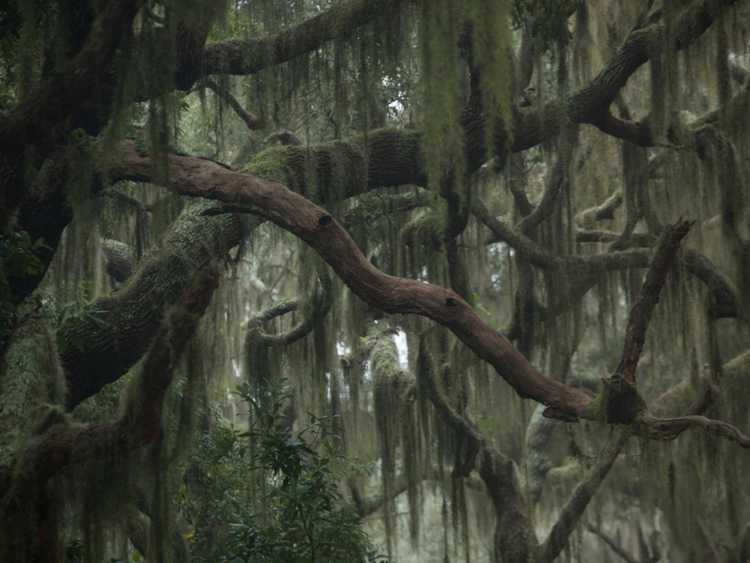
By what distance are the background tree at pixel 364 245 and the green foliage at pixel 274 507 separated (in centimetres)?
8

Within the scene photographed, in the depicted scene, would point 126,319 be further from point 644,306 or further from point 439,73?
point 644,306

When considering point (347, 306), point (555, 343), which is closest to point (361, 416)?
point (347, 306)

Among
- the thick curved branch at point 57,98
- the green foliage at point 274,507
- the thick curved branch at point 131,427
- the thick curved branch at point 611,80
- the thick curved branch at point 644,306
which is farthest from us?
the thick curved branch at point 611,80

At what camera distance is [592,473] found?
7.97 m

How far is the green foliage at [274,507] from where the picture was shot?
247 inches

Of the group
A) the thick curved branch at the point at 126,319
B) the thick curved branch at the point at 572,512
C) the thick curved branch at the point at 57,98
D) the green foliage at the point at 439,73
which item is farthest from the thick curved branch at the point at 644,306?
the thick curved branch at the point at 57,98

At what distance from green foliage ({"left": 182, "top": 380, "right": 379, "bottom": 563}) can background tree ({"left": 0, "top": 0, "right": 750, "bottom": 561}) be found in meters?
0.08

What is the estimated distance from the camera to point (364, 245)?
26.2ft

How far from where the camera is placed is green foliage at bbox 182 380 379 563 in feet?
20.6

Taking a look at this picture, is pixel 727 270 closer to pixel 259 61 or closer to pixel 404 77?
pixel 404 77

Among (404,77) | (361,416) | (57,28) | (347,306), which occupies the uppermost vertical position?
(404,77)

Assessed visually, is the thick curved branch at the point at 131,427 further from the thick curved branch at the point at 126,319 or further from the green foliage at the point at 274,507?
the green foliage at the point at 274,507

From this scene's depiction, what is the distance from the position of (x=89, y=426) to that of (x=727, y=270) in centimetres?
454

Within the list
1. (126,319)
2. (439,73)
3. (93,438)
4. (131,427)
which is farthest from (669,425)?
(126,319)
